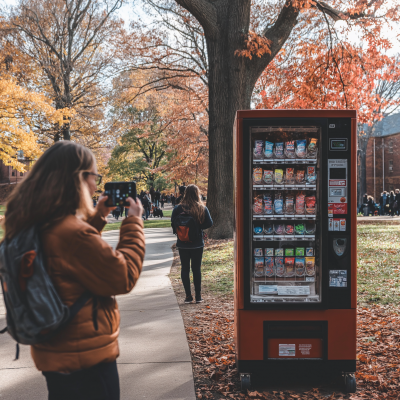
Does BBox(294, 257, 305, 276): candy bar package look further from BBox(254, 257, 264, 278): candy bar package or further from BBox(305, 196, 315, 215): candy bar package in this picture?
BBox(305, 196, 315, 215): candy bar package

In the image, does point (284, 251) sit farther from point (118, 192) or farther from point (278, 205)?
point (118, 192)

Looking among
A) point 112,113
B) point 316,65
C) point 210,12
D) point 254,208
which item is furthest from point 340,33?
point 112,113

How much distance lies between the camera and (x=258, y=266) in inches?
164

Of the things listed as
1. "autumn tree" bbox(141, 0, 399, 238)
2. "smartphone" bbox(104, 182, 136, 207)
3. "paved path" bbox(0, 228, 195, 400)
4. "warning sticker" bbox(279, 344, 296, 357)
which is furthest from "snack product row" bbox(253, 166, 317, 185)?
"autumn tree" bbox(141, 0, 399, 238)

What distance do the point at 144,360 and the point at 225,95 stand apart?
384 inches

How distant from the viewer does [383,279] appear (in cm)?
869

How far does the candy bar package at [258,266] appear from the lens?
4152mm

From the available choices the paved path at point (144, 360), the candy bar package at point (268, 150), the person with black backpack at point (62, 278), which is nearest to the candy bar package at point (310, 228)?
the candy bar package at point (268, 150)

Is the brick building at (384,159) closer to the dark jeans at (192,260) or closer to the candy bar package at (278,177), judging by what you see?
the dark jeans at (192,260)

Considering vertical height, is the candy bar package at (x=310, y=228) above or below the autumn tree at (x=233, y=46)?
below

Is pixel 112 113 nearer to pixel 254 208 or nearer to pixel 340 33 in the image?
pixel 340 33

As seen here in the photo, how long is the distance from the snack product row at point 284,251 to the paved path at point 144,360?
1.40m

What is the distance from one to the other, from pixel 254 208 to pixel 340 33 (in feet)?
36.9

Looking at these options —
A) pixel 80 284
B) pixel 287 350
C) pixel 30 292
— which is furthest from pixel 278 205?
pixel 30 292
